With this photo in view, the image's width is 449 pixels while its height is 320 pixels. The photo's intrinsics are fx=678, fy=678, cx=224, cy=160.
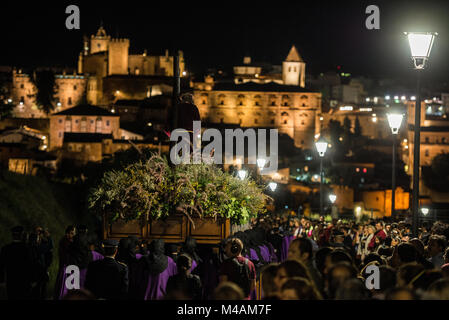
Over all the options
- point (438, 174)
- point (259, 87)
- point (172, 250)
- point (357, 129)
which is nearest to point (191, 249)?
→ point (172, 250)

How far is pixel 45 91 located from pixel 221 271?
102 metres

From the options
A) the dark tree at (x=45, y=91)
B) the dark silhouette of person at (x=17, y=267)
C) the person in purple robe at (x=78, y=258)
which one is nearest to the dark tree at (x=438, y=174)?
the dark tree at (x=45, y=91)

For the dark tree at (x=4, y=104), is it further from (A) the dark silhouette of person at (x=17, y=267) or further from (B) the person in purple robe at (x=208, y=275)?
(B) the person in purple robe at (x=208, y=275)

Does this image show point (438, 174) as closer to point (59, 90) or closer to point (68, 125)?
point (68, 125)

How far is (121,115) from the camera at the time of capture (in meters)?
94.8

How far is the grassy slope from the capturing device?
38.8 meters

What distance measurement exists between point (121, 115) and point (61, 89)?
19.0 m

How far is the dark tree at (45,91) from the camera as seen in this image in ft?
345

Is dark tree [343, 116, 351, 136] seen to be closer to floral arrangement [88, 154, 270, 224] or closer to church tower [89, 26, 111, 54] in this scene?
church tower [89, 26, 111, 54]

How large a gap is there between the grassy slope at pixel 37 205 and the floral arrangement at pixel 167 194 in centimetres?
1907

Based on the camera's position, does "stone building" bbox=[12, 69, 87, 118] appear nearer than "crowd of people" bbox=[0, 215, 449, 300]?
No

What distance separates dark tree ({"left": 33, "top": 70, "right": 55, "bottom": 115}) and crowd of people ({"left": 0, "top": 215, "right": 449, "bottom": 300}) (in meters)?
96.9

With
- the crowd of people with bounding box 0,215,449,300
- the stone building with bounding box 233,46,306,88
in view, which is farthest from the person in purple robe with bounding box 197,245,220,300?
the stone building with bounding box 233,46,306,88

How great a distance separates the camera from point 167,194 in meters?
10.2
